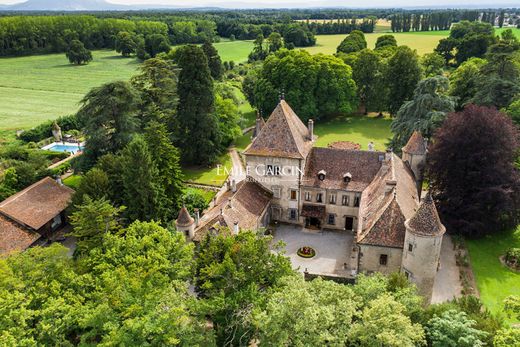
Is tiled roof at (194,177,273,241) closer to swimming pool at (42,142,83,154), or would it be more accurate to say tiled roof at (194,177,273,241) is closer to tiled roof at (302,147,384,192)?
tiled roof at (302,147,384,192)

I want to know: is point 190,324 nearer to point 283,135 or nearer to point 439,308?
point 439,308

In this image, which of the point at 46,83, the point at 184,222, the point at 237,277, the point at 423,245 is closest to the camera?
the point at 237,277

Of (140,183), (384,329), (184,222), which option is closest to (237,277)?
(384,329)

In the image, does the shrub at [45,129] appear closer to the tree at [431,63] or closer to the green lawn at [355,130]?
the green lawn at [355,130]

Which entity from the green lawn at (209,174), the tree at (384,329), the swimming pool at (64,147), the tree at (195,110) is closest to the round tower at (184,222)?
the tree at (384,329)

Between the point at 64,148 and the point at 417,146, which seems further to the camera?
the point at 64,148

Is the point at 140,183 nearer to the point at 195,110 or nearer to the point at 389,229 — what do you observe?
the point at 195,110
